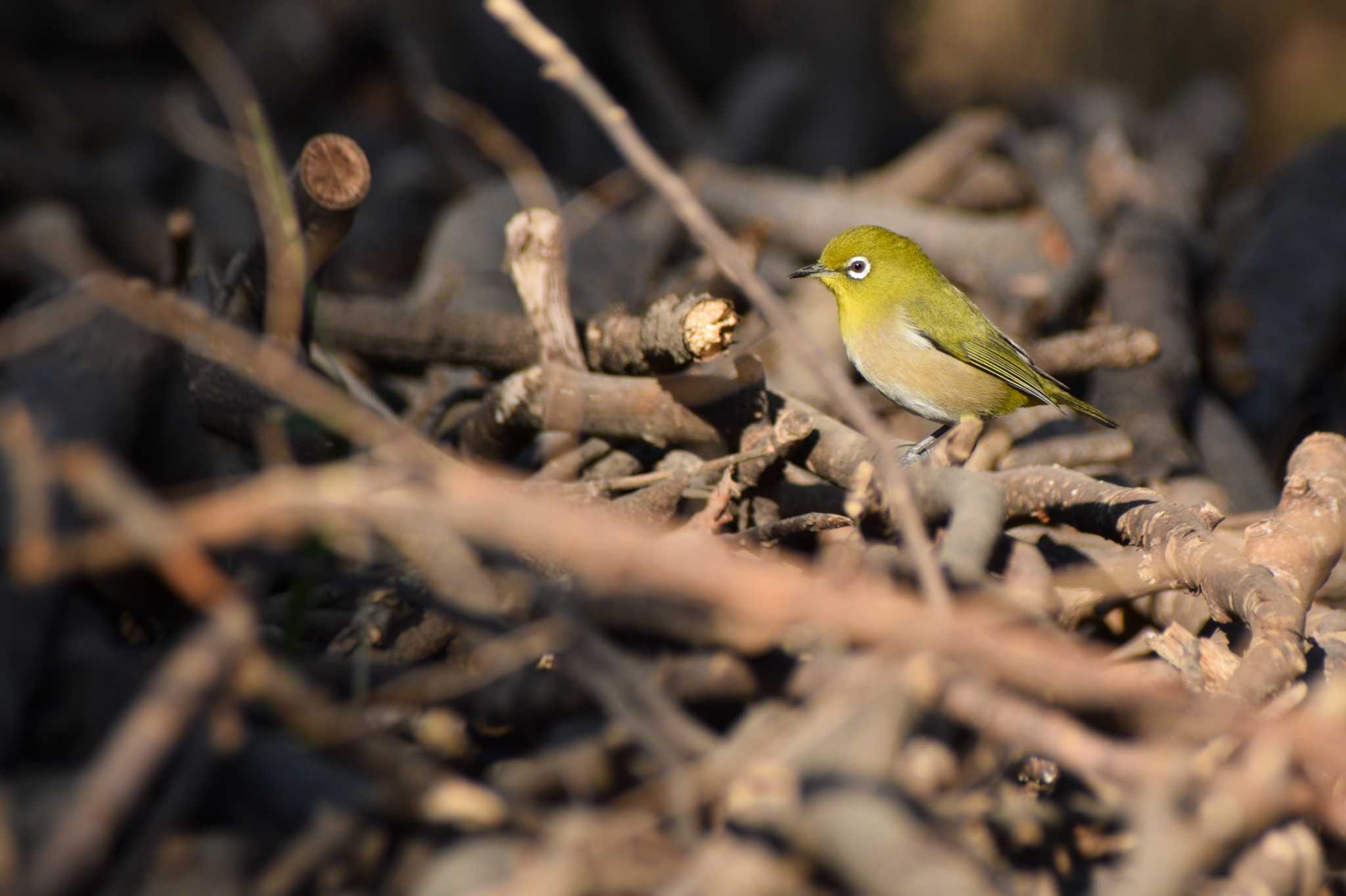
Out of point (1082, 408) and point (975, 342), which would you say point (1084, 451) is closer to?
point (1082, 408)

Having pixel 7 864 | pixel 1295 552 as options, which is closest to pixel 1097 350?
pixel 1295 552

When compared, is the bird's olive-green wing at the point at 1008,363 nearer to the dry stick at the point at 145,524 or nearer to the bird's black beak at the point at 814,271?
the bird's black beak at the point at 814,271

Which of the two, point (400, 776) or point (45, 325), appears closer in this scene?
point (400, 776)

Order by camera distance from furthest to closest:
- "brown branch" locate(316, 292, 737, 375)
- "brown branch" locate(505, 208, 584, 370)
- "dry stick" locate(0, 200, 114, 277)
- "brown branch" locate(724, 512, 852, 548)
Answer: "dry stick" locate(0, 200, 114, 277) < "brown branch" locate(505, 208, 584, 370) < "brown branch" locate(316, 292, 737, 375) < "brown branch" locate(724, 512, 852, 548)

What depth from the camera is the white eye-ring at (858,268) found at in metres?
4.91

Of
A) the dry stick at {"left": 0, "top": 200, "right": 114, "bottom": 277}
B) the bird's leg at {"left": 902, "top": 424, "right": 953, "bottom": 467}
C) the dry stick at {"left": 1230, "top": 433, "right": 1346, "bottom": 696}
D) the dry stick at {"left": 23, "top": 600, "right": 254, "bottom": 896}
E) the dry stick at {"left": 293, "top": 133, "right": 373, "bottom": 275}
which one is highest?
the dry stick at {"left": 293, "top": 133, "right": 373, "bottom": 275}

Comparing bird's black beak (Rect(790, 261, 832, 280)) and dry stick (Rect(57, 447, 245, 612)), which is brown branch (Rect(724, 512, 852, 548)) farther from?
bird's black beak (Rect(790, 261, 832, 280))

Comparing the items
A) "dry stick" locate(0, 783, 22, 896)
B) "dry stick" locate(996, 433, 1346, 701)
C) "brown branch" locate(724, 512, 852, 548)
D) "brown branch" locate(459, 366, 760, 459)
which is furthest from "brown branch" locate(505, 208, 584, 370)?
"dry stick" locate(0, 783, 22, 896)

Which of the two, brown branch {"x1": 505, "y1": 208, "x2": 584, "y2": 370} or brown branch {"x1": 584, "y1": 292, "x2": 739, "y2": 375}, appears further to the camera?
brown branch {"x1": 505, "y1": 208, "x2": 584, "y2": 370}

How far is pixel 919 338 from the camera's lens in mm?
4805

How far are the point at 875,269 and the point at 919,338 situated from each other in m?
0.37

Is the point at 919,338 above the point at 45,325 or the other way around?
the other way around

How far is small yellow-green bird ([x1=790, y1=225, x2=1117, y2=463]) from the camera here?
465 cm

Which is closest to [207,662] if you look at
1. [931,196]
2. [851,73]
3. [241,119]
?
[931,196]
